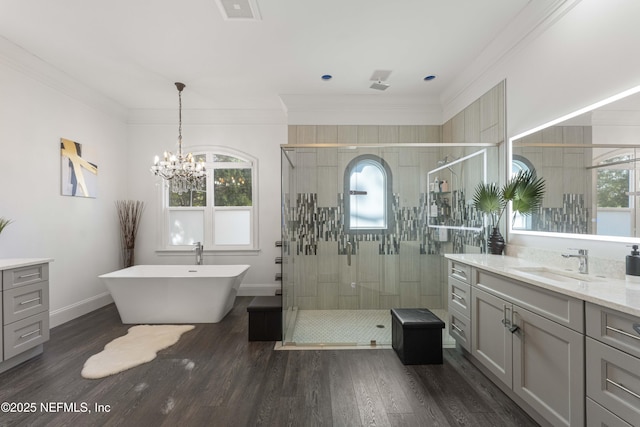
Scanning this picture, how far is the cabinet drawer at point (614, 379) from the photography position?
121cm

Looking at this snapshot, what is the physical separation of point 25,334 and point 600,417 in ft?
13.7

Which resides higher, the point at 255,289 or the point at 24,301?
the point at 24,301

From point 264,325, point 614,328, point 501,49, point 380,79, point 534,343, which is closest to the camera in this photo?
point 614,328

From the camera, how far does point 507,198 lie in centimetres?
264

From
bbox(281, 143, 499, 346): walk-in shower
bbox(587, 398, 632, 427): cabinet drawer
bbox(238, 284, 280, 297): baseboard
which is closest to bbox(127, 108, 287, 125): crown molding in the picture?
bbox(281, 143, 499, 346): walk-in shower

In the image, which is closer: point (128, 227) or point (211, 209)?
point (128, 227)

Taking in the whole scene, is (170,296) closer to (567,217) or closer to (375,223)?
(375,223)

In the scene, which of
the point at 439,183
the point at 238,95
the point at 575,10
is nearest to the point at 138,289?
the point at 238,95

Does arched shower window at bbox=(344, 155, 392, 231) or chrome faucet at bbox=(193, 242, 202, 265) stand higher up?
arched shower window at bbox=(344, 155, 392, 231)

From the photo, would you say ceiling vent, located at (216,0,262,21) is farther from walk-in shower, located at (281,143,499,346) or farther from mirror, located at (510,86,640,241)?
mirror, located at (510,86,640,241)

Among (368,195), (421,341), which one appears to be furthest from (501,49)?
(421,341)

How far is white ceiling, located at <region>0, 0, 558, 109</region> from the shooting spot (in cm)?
246

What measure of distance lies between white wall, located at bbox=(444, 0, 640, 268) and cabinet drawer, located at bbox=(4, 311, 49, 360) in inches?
181

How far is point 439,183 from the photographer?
325cm
